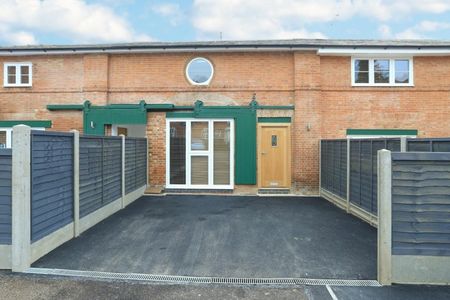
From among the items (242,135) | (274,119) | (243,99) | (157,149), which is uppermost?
(243,99)

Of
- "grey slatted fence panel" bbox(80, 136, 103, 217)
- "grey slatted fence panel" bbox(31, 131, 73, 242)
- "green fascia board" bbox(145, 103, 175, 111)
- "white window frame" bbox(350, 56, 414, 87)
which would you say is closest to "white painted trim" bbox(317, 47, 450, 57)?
"white window frame" bbox(350, 56, 414, 87)

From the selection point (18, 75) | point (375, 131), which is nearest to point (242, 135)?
point (375, 131)

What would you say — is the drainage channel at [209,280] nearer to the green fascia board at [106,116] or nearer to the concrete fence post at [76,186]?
the concrete fence post at [76,186]

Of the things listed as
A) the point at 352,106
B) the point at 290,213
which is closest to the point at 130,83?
the point at 290,213

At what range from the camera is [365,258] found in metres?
4.63

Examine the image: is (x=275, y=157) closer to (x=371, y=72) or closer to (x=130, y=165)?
(x=371, y=72)

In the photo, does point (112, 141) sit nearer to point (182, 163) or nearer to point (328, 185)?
point (182, 163)

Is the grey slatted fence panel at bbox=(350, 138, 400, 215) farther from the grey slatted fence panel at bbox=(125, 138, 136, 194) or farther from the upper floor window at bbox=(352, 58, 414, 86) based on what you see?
the grey slatted fence panel at bbox=(125, 138, 136, 194)

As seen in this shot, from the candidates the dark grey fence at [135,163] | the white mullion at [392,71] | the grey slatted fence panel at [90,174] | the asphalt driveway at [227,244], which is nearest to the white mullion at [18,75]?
the dark grey fence at [135,163]

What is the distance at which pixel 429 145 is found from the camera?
521 cm

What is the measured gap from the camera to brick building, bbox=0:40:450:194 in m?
10.4

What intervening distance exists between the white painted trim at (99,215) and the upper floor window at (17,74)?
676 centimetres

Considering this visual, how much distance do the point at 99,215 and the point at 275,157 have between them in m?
5.97

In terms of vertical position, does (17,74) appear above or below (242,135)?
above
